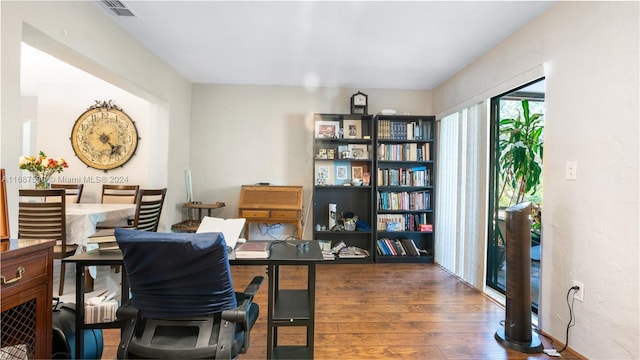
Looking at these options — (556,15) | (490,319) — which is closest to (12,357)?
(490,319)

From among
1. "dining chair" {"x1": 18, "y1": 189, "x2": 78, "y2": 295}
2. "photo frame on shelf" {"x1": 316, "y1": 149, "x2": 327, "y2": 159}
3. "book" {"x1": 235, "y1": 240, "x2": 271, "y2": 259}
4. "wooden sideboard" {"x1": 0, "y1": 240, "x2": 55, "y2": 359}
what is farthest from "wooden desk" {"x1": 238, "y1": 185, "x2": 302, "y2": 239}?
"wooden sideboard" {"x1": 0, "y1": 240, "x2": 55, "y2": 359}

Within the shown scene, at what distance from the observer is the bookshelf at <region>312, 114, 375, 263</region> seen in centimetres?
423

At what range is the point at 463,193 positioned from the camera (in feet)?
11.6

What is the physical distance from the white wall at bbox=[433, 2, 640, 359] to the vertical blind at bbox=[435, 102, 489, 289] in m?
0.79

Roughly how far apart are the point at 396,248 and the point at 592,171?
2.61m

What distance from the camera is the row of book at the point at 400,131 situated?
4.24 m

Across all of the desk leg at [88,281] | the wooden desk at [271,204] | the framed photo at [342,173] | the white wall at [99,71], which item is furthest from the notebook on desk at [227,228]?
the framed photo at [342,173]

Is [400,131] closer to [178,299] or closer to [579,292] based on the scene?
[579,292]

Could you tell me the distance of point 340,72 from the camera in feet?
12.6

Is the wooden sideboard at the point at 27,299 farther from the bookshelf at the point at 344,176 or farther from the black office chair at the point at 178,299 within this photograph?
the bookshelf at the point at 344,176

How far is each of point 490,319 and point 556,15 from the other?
2.46m

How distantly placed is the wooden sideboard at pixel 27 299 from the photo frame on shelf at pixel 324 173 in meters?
3.19

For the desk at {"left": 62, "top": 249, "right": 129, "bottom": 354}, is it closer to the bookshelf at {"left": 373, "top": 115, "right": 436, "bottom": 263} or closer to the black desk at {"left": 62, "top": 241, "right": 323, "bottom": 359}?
the black desk at {"left": 62, "top": 241, "right": 323, "bottom": 359}

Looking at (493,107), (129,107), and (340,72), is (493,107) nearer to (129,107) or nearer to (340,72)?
(340,72)
